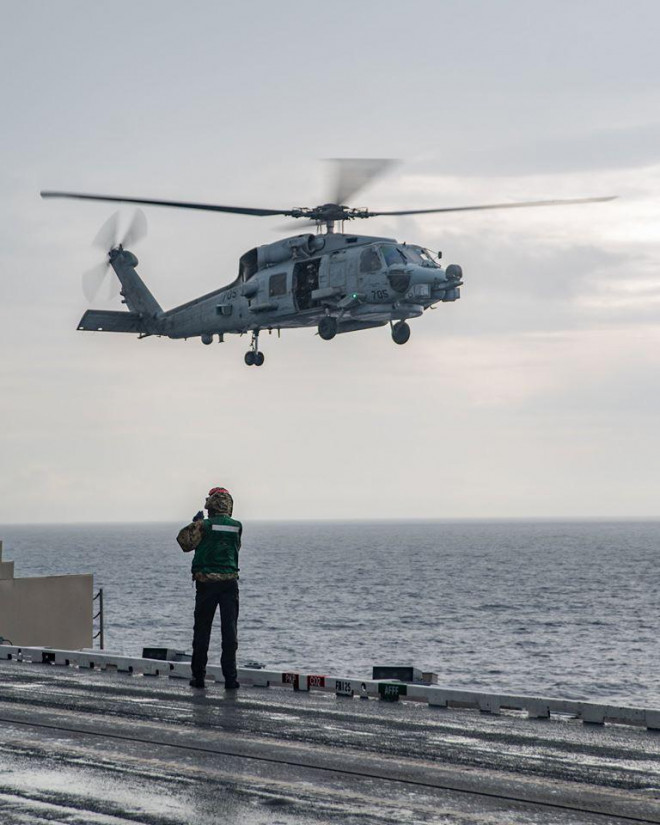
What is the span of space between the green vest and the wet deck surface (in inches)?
64.1

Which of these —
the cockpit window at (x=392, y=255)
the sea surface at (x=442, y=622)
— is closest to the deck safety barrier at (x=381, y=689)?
the cockpit window at (x=392, y=255)

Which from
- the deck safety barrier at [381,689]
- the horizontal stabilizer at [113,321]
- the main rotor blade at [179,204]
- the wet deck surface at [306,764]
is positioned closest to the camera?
the wet deck surface at [306,764]

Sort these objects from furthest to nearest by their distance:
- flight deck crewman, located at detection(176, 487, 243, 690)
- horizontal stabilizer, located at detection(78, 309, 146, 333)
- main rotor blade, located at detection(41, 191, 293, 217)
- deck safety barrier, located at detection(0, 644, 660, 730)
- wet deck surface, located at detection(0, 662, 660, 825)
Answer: horizontal stabilizer, located at detection(78, 309, 146, 333) → main rotor blade, located at detection(41, 191, 293, 217) → flight deck crewman, located at detection(176, 487, 243, 690) → deck safety barrier, located at detection(0, 644, 660, 730) → wet deck surface, located at detection(0, 662, 660, 825)

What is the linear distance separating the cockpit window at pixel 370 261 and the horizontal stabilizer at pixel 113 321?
444 inches

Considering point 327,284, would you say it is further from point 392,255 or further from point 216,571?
point 216,571

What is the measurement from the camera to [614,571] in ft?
507

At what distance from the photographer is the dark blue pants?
13.6 meters

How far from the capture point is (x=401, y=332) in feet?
97.8

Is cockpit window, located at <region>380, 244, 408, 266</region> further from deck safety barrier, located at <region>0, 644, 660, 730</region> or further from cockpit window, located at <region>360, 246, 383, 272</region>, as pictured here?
deck safety barrier, located at <region>0, 644, 660, 730</region>

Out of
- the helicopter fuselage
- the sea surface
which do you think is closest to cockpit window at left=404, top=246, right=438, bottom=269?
the helicopter fuselage

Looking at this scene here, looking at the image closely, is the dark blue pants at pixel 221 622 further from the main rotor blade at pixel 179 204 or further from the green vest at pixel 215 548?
the main rotor blade at pixel 179 204

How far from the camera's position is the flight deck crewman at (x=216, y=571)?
1361 cm

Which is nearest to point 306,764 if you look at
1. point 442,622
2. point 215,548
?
point 215,548

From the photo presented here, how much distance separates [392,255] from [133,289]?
45.0 feet
